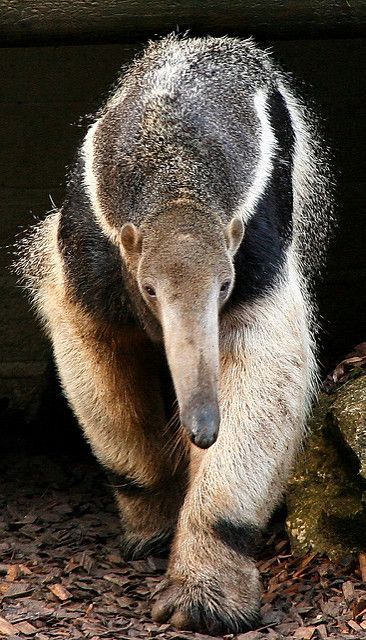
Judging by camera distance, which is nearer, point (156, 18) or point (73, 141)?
point (156, 18)

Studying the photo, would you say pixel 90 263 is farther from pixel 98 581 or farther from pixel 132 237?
pixel 98 581

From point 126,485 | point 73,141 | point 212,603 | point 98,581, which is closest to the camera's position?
point 212,603

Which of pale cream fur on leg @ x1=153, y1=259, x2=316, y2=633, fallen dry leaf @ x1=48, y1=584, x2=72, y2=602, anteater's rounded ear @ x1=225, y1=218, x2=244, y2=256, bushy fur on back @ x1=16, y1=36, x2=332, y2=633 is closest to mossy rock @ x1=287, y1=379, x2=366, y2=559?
bushy fur on back @ x1=16, y1=36, x2=332, y2=633

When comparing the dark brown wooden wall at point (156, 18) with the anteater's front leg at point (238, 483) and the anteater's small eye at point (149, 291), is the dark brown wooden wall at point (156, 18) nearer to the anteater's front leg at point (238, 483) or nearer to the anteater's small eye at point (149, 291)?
the anteater's front leg at point (238, 483)

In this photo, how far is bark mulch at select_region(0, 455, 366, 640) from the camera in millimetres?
5914

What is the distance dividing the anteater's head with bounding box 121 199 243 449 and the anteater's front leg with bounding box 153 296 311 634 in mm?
780

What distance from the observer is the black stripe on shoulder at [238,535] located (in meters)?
6.00

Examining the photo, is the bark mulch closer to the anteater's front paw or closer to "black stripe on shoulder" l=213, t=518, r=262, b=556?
the anteater's front paw

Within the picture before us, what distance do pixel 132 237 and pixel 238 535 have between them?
1658 mm

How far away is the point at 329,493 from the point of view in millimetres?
6953

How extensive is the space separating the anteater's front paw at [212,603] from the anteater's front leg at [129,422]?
3.83 feet

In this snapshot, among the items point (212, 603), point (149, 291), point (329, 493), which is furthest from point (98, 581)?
A: point (149, 291)

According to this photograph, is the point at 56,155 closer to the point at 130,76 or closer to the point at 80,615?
the point at 130,76

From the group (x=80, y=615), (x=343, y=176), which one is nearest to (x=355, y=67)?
(x=343, y=176)
